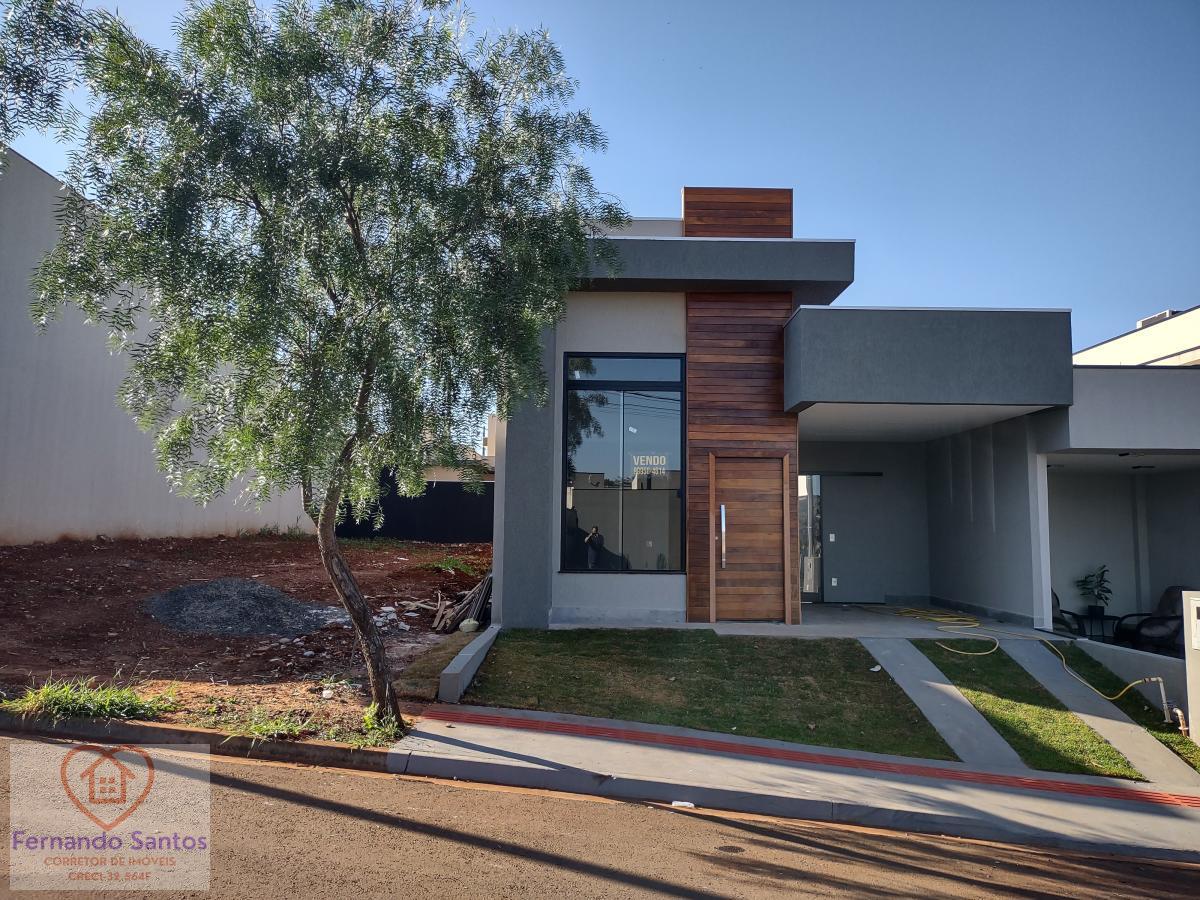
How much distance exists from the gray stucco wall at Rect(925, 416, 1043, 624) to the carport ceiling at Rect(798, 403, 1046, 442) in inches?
14.8

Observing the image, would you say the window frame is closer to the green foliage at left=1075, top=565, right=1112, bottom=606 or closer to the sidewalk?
the sidewalk

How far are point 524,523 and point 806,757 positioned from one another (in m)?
4.93

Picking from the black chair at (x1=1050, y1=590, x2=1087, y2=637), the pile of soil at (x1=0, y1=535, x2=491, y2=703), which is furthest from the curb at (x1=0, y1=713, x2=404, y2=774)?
the black chair at (x1=1050, y1=590, x2=1087, y2=637)

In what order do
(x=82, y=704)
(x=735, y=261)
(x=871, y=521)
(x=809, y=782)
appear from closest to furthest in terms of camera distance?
(x=809, y=782) → (x=82, y=704) → (x=735, y=261) → (x=871, y=521)

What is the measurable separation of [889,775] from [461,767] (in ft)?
11.6

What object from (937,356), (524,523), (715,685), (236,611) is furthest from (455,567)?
(937,356)

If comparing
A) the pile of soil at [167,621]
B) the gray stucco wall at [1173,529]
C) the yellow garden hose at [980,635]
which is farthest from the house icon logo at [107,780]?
the gray stucco wall at [1173,529]

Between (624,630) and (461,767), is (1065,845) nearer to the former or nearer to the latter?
(461,767)

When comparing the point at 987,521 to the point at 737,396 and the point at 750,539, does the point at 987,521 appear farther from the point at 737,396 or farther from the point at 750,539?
the point at 737,396

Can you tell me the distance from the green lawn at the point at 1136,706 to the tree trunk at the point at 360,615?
7314mm

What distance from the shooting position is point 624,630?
412 inches

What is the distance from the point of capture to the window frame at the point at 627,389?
11.0 meters

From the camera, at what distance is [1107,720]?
8.09 metres

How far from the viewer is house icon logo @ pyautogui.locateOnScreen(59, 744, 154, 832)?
477 centimetres
